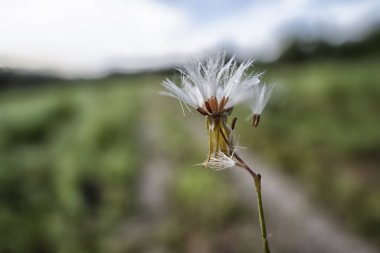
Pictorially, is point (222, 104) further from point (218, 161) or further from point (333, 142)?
point (333, 142)

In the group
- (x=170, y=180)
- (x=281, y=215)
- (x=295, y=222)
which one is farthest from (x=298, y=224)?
(x=170, y=180)

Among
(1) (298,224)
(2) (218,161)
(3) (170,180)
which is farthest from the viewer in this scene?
(3) (170,180)

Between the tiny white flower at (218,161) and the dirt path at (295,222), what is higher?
the tiny white flower at (218,161)

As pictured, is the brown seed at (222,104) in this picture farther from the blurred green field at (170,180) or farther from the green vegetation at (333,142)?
the green vegetation at (333,142)

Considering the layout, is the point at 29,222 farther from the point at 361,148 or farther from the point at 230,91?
the point at 361,148

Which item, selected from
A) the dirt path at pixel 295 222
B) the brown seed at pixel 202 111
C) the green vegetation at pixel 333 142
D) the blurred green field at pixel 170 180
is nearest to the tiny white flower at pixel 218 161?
the brown seed at pixel 202 111

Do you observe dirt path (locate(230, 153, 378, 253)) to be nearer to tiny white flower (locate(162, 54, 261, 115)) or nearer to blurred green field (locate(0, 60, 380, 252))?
blurred green field (locate(0, 60, 380, 252))

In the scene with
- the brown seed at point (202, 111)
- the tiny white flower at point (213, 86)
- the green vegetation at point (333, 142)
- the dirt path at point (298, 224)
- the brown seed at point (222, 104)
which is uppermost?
the tiny white flower at point (213, 86)
